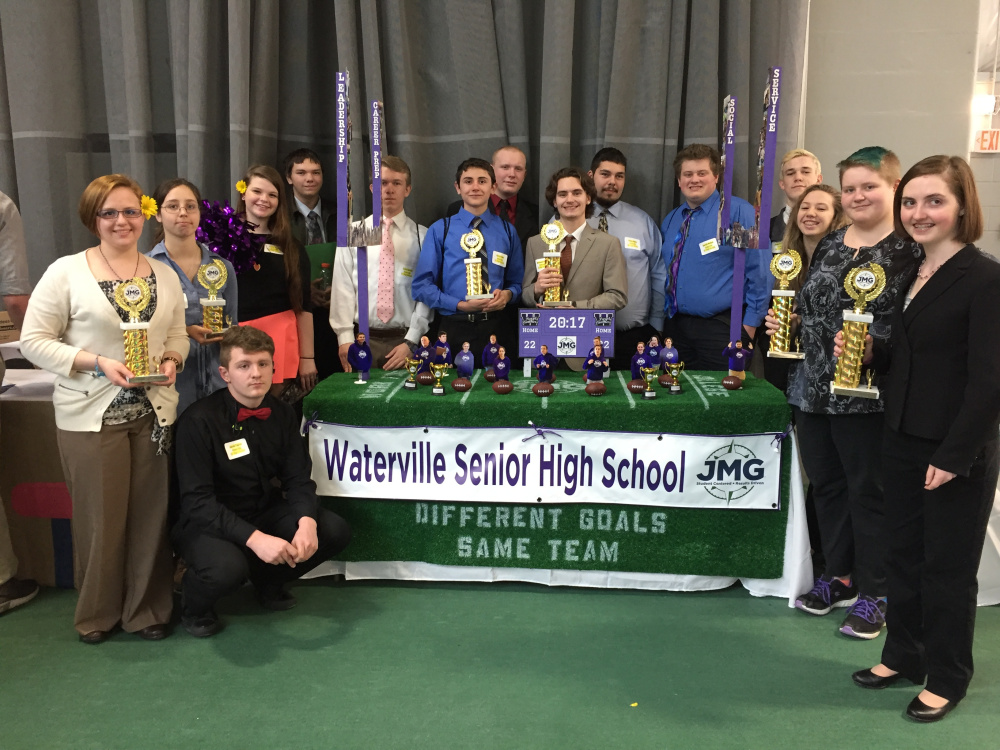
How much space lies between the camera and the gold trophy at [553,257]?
10.5ft

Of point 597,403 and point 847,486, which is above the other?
point 597,403

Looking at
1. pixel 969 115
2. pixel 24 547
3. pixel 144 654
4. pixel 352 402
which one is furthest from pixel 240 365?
pixel 969 115

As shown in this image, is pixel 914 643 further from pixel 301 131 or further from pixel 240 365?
pixel 301 131

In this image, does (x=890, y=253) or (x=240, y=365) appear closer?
(x=890, y=253)

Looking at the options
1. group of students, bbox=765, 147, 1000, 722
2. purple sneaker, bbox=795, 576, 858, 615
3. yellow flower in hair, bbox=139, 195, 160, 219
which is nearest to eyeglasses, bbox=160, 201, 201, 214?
yellow flower in hair, bbox=139, 195, 160, 219

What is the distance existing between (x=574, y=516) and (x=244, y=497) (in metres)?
1.15

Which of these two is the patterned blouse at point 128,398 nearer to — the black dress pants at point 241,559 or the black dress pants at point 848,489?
the black dress pants at point 241,559

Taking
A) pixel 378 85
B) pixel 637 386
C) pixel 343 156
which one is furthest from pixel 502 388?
pixel 378 85

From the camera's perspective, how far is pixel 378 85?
3998mm

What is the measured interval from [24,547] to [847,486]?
2.96 meters

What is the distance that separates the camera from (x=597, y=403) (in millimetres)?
2912

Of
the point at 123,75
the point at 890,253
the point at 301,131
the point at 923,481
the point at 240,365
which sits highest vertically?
the point at 123,75

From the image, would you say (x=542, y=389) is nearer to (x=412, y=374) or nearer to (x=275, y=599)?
(x=412, y=374)

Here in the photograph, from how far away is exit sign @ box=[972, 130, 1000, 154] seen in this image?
13.5 ft
